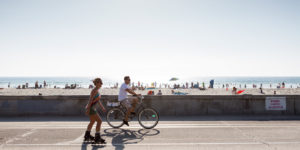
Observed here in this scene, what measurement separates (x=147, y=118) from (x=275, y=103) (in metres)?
6.75

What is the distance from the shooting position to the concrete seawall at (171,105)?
420 inches

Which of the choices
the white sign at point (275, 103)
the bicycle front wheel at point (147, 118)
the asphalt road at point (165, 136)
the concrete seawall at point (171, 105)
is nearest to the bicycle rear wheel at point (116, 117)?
the asphalt road at point (165, 136)

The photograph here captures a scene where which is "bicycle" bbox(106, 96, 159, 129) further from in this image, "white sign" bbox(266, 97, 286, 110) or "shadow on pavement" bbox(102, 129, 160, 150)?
"white sign" bbox(266, 97, 286, 110)

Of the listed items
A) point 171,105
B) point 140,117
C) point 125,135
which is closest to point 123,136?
point 125,135

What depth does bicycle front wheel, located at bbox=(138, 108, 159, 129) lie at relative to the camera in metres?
7.66

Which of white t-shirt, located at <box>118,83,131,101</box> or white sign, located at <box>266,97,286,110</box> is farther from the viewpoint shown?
white sign, located at <box>266,97,286,110</box>

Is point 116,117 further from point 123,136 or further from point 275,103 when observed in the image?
point 275,103

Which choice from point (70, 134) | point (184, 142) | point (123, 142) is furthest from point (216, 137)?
point (70, 134)

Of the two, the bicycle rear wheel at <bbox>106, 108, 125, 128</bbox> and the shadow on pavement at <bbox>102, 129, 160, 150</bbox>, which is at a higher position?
the bicycle rear wheel at <bbox>106, 108, 125, 128</bbox>

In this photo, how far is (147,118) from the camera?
25.1 ft

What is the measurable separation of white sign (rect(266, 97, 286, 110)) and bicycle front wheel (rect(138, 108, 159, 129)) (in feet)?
20.3

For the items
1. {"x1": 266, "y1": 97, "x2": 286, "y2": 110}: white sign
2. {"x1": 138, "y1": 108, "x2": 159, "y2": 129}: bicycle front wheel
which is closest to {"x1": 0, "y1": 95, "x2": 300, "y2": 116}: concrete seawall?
Result: {"x1": 266, "y1": 97, "x2": 286, "y2": 110}: white sign

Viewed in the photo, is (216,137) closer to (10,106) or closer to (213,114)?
(213,114)

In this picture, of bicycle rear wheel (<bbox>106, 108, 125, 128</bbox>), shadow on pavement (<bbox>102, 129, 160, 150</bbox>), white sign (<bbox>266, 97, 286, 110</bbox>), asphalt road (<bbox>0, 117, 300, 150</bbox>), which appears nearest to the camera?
asphalt road (<bbox>0, 117, 300, 150</bbox>)
